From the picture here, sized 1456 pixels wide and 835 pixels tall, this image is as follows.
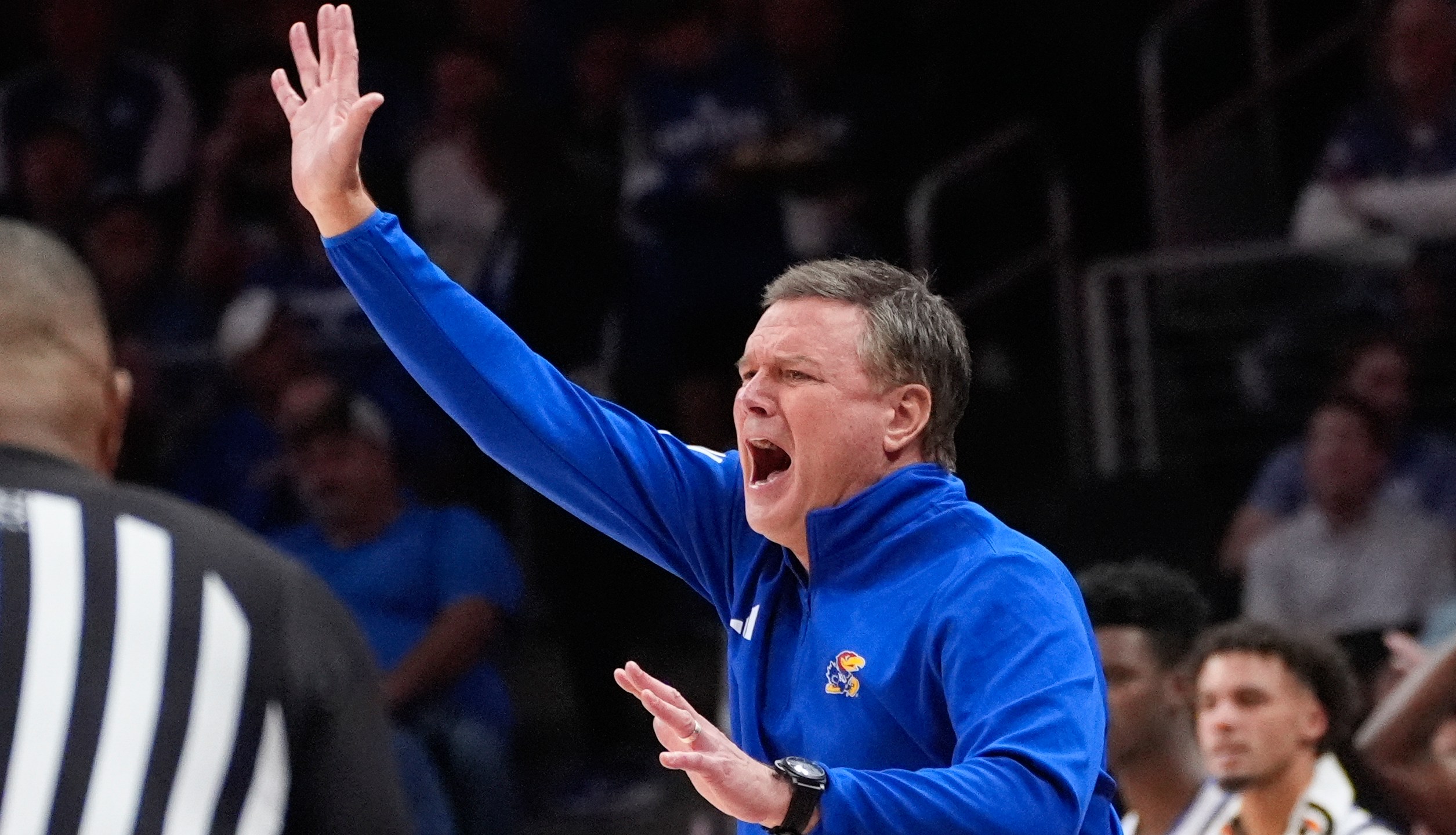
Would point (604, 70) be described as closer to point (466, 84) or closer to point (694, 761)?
point (466, 84)

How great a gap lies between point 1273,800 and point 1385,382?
92.1 inches

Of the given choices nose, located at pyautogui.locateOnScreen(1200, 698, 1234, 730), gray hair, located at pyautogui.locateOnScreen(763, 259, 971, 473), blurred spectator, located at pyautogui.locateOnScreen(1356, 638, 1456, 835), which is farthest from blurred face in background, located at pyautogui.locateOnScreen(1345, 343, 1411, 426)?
gray hair, located at pyautogui.locateOnScreen(763, 259, 971, 473)

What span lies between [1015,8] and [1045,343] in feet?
4.38

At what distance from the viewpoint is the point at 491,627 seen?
21.8ft

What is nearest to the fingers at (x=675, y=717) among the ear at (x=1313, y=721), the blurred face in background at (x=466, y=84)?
the ear at (x=1313, y=721)

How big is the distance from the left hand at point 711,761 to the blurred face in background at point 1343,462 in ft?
13.6

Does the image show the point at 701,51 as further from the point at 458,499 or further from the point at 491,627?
the point at 491,627

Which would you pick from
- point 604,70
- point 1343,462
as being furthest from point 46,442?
point 604,70

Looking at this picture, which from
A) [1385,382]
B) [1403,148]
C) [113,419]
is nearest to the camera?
[113,419]

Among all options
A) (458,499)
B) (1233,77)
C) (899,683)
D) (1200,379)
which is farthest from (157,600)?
(1233,77)

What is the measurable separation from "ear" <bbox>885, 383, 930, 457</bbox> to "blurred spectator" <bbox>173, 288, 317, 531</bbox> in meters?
4.47

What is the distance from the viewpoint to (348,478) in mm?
6758

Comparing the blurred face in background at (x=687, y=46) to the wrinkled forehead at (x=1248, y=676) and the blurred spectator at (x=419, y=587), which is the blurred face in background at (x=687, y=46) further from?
the wrinkled forehead at (x=1248, y=676)

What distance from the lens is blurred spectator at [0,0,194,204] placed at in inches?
340
